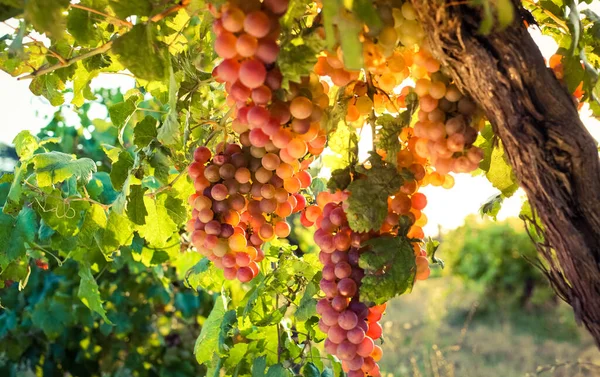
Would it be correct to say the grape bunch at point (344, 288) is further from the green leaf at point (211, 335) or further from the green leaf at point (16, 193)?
the green leaf at point (16, 193)

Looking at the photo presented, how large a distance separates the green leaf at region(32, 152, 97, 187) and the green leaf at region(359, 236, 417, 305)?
2.18ft

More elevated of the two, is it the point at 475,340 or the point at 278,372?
the point at 278,372

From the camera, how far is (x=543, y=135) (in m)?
0.56

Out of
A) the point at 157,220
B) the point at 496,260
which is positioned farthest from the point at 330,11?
the point at 496,260

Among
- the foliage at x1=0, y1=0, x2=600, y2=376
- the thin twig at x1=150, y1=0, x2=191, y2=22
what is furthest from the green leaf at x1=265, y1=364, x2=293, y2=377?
the thin twig at x1=150, y1=0, x2=191, y2=22

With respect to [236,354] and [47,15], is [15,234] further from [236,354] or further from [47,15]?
[47,15]

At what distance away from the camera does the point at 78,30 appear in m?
0.81

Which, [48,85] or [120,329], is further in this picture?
[120,329]

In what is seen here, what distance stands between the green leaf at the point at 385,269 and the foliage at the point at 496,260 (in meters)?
6.39

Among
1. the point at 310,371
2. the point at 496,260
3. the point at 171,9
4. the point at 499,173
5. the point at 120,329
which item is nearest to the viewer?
the point at 171,9

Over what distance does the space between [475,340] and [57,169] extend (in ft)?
16.5

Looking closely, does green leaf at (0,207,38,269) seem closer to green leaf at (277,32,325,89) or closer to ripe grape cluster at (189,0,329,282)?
ripe grape cluster at (189,0,329,282)

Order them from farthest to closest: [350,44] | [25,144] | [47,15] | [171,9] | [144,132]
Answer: [25,144] → [144,132] → [171,9] → [47,15] → [350,44]

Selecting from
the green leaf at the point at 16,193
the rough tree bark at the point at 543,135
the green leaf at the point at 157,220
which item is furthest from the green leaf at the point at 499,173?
the green leaf at the point at 16,193
